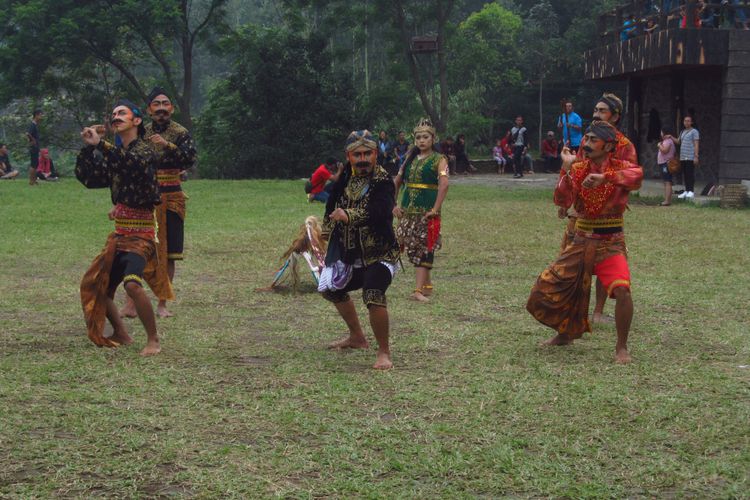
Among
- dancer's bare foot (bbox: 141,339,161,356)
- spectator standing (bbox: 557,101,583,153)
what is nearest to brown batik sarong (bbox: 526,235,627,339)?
dancer's bare foot (bbox: 141,339,161,356)

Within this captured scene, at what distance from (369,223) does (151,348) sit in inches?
71.6

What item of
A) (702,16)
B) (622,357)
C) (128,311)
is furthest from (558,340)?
(702,16)

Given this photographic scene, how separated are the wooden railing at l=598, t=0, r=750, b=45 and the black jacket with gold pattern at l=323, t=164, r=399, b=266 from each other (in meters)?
16.2

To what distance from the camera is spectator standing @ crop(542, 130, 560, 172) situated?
33.3 meters

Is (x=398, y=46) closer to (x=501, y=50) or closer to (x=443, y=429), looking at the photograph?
(x=501, y=50)

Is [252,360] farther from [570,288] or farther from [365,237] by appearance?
[570,288]

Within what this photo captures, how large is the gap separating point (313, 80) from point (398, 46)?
5.02 metres

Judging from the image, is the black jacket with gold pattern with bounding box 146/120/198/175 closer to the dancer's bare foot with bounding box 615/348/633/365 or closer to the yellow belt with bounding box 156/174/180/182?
the yellow belt with bounding box 156/174/180/182

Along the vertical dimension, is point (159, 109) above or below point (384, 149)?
above

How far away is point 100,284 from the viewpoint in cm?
741

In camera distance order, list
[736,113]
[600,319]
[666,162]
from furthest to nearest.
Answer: [736,113] < [666,162] < [600,319]

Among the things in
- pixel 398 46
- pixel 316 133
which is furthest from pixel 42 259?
pixel 398 46

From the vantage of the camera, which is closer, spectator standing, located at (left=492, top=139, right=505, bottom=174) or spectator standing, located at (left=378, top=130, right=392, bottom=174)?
spectator standing, located at (left=378, top=130, right=392, bottom=174)

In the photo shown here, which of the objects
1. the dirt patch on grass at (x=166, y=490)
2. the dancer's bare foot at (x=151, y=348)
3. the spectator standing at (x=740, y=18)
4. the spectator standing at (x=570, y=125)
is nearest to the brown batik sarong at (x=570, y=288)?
the dancer's bare foot at (x=151, y=348)
